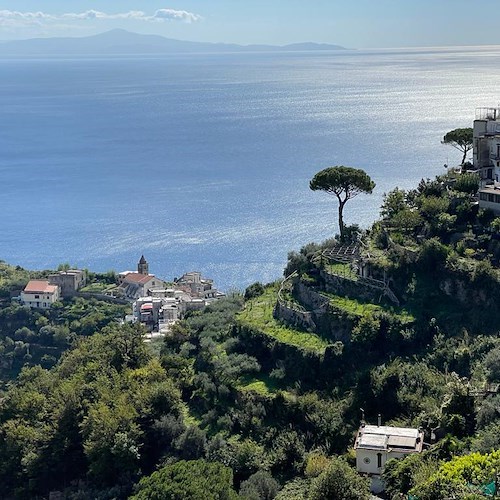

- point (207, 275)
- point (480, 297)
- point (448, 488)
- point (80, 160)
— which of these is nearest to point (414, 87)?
point (80, 160)

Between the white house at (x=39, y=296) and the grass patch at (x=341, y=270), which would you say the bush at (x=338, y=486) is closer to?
the grass patch at (x=341, y=270)

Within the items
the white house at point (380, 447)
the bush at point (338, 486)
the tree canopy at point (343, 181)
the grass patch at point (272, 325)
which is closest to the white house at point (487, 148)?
the tree canopy at point (343, 181)

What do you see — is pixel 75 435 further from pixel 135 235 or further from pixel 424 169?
pixel 424 169

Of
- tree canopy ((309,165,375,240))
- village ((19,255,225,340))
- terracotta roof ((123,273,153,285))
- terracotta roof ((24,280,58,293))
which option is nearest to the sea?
village ((19,255,225,340))

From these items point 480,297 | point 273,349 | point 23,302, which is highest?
point 480,297

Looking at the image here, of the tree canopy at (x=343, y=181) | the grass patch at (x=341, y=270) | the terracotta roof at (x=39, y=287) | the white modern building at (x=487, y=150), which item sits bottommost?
the terracotta roof at (x=39, y=287)

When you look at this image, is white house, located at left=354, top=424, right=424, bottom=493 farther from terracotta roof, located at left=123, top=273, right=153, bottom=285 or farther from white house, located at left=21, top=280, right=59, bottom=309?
white house, located at left=21, top=280, right=59, bottom=309
